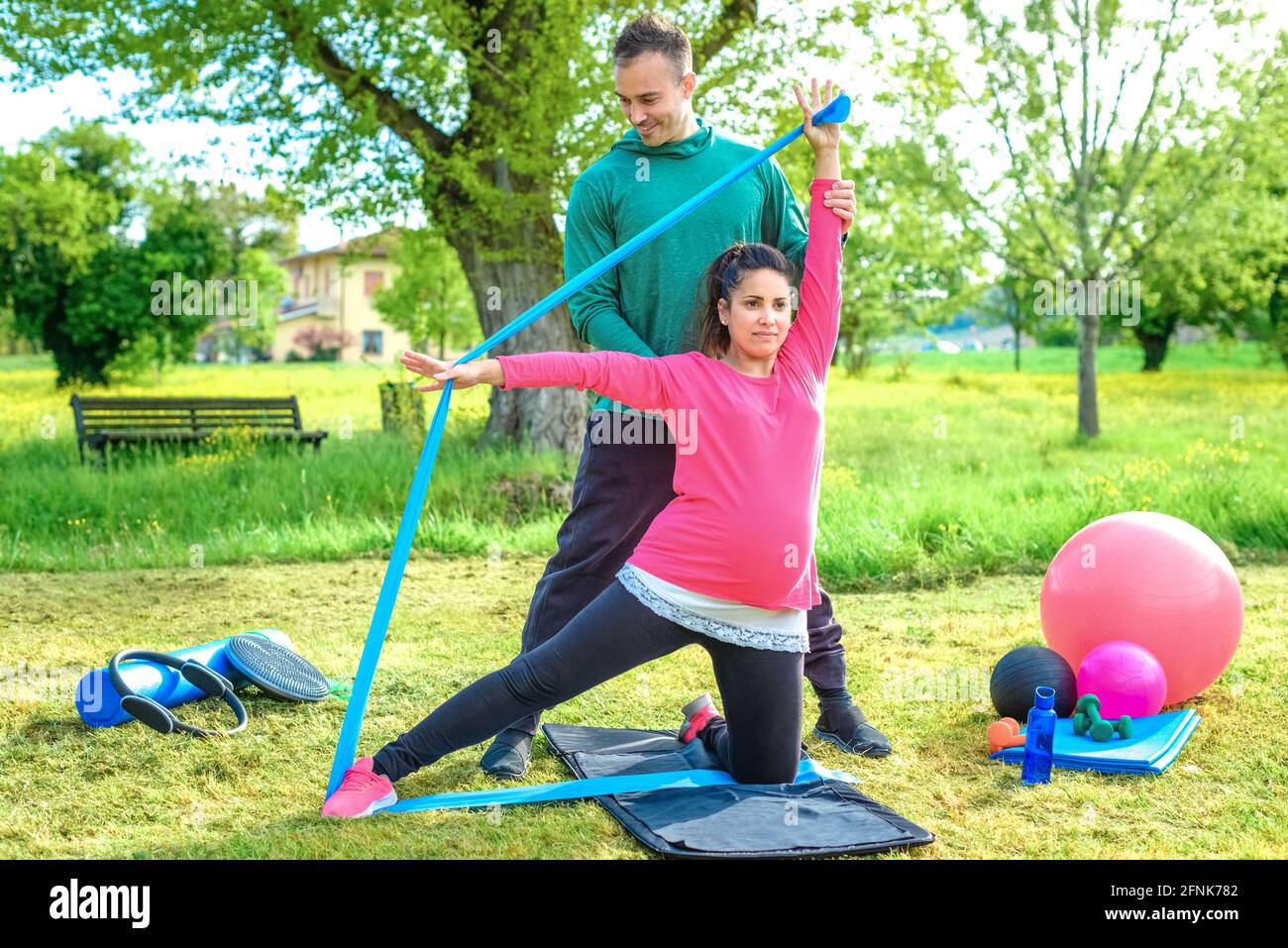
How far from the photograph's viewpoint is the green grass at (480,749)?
334cm

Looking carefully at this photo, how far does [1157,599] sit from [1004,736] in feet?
2.64

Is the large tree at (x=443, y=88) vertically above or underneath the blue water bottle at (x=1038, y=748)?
above

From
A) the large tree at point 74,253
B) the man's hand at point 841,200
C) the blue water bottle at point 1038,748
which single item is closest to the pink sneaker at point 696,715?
the blue water bottle at point 1038,748

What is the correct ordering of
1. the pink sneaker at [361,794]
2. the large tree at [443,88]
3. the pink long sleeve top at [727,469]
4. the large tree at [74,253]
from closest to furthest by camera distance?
1. the pink long sleeve top at [727,469]
2. the pink sneaker at [361,794]
3. the large tree at [443,88]
4. the large tree at [74,253]

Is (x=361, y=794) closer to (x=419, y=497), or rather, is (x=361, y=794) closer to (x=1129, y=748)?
(x=419, y=497)

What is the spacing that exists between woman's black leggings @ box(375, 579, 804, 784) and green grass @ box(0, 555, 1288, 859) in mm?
253

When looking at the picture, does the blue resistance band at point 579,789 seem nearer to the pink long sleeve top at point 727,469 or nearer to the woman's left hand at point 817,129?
the pink long sleeve top at point 727,469

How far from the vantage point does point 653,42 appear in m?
3.49

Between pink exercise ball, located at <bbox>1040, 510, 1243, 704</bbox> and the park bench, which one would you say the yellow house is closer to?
the park bench

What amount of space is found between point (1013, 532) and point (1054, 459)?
18.9 feet

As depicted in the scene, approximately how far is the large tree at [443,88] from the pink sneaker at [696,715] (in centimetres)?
695

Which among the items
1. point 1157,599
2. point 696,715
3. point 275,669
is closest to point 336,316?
point 275,669

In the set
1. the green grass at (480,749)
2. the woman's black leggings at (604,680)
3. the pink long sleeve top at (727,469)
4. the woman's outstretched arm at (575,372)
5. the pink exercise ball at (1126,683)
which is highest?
the woman's outstretched arm at (575,372)

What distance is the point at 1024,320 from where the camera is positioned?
37688 mm
